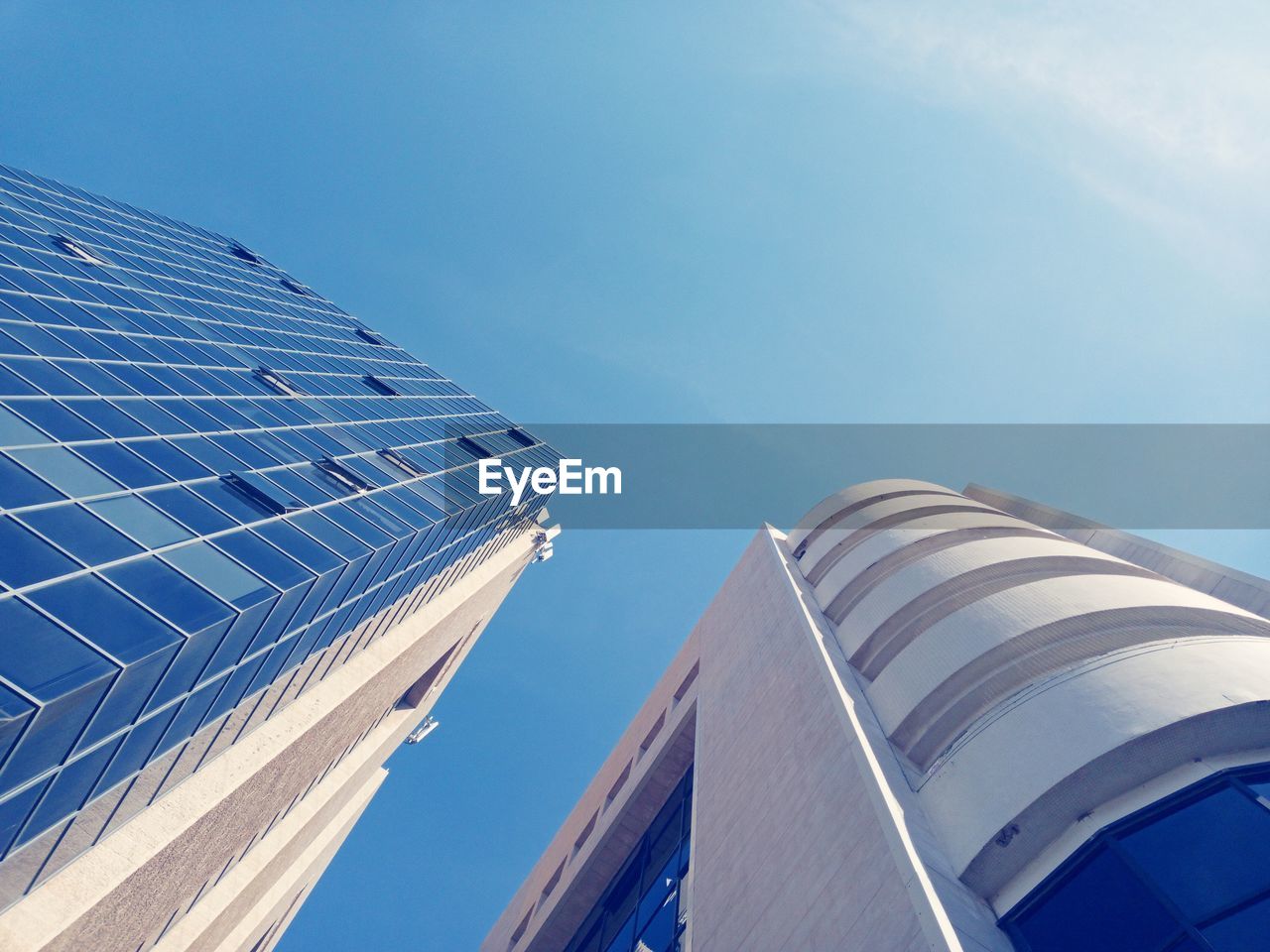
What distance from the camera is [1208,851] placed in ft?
43.1

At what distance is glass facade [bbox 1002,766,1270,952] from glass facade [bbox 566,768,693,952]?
Answer: 465 inches

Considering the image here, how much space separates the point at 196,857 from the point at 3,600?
33.0 ft

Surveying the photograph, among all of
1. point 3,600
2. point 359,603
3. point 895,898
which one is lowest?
point 359,603

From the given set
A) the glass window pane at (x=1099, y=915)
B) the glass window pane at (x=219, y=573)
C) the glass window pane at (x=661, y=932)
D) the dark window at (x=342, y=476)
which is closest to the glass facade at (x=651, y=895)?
the glass window pane at (x=661, y=932)

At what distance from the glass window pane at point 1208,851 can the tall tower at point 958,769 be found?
0.13ft

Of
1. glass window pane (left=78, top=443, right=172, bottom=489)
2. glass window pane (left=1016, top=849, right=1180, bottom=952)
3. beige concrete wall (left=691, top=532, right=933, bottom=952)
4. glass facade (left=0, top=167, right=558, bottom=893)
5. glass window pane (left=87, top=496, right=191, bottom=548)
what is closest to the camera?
glass facade (left=0, top=167, right=558, bottom=893)

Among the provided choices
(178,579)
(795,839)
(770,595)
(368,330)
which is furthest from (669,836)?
(368,330)

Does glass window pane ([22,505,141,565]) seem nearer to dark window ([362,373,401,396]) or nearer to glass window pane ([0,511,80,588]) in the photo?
glass window pane ([0,511,80,588])

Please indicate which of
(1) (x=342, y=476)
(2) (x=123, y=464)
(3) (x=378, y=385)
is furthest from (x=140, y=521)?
(3) (x=378, y=385)

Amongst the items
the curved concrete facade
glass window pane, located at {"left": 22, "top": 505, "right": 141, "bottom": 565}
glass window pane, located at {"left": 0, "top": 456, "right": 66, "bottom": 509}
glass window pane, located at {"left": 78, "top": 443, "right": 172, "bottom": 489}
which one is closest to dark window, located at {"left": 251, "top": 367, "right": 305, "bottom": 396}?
glass window pane, located at {"left": 78, "top": 443, "right": 172, "bottom": 489}

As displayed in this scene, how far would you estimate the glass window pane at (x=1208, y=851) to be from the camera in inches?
494

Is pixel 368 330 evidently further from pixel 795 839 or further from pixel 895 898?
pixel 895 898

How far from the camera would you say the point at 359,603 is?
20562 mm

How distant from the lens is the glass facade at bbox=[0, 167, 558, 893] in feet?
34.9
